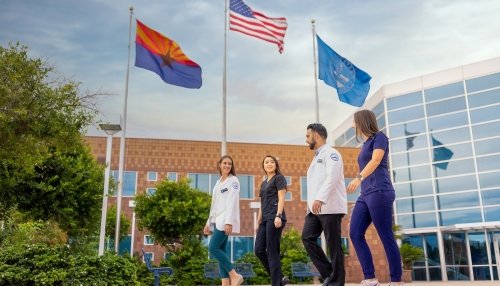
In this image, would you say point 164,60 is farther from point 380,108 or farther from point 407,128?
point 380,108

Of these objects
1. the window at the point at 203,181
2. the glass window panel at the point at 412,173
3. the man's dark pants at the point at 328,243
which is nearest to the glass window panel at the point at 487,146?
the glass window panel at the point at 412,173

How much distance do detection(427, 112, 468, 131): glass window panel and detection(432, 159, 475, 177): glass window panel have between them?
7.68 feet

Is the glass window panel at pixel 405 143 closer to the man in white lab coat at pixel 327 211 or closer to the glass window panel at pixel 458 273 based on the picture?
the glass window panel at pixel 458 273

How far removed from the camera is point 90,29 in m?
20.7

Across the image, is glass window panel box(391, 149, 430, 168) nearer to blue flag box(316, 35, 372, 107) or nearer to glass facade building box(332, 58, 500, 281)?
glass facade building box(332, 58, 500, 281)

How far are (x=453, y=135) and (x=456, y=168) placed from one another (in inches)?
82.1

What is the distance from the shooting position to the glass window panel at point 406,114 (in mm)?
32812

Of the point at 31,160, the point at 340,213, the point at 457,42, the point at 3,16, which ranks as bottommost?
the point at 340,213

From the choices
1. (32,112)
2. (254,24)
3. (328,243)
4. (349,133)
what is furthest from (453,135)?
→ (328,243)

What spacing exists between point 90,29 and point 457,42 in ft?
65.3

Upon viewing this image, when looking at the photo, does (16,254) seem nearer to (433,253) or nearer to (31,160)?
(31,160)

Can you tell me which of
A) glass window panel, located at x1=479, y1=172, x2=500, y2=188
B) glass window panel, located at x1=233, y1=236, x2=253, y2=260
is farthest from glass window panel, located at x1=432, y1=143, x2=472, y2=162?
glass window panel, located at x1=233, y1=236, x2=253, y2=260

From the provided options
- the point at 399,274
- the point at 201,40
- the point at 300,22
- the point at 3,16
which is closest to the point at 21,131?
the point at 3,16

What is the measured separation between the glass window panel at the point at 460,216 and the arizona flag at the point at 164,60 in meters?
19.4
